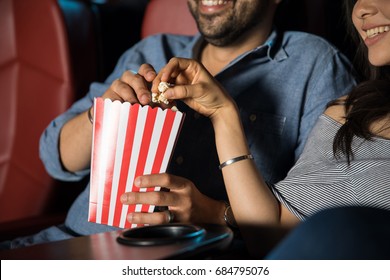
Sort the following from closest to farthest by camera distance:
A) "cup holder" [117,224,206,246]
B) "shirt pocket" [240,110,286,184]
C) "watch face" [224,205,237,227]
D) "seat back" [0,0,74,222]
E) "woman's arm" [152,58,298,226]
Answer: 1. "cup holder" [117,224,206,246]
2. "woman's arm" [152,58,298,226]
3. "watch face" [224,205,237,227]
4. "shirt pocket" [240,110,286,184]
5. "seat back" [0,0,74,222]

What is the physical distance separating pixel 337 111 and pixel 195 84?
385 millimetres

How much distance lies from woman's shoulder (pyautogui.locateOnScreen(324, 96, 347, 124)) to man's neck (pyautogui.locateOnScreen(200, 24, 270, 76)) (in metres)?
0.44

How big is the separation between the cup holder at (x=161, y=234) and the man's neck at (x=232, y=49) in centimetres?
93

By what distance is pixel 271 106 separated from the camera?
160 centimetres

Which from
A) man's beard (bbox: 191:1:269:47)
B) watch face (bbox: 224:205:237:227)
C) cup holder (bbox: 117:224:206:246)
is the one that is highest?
man's beard (bbox: 191:1:269:47)

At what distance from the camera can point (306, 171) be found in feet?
4.27

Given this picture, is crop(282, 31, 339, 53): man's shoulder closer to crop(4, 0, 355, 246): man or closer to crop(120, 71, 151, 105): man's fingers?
crop(4, 0, 355, 246): man

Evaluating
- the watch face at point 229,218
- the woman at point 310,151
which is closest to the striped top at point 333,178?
the woman at point 310,151

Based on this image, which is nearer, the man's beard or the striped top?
the striped top

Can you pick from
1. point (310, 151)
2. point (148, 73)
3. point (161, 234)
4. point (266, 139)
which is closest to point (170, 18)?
point (266, 139)

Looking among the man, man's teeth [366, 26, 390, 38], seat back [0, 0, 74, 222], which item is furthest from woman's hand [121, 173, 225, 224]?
seat back [0, 0, 74, 222]

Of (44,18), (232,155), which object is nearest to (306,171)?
(232,155)

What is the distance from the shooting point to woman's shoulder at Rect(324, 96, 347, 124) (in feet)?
4.49

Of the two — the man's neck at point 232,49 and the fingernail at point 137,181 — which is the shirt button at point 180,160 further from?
the fingernail at point 137,181
